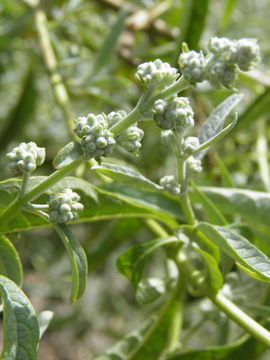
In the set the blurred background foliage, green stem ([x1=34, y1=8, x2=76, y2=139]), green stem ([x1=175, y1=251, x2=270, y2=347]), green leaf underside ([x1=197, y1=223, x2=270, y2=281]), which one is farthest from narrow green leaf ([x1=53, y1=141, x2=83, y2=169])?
green stem ([x1=34, y1=8, x2=76, y2=139])

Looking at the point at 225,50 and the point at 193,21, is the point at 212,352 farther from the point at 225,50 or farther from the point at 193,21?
the point at 193,21

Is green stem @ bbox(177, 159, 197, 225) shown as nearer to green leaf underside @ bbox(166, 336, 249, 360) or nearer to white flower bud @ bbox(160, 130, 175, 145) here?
white flower bud @ bbox(160, 130, 175, 145)

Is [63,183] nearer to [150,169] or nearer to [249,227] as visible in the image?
[249,227]

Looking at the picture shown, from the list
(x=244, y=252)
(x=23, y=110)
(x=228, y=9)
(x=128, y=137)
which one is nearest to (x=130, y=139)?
(x=128, y=137)

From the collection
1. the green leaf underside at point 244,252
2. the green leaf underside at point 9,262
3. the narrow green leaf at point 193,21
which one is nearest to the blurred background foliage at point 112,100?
the narrow green leaf at point 193,21

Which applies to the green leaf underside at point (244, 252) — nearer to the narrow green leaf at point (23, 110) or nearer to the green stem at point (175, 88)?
the green stem at point (175, 88)

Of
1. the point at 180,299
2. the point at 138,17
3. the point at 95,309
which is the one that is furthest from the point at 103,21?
the point at 180,299
